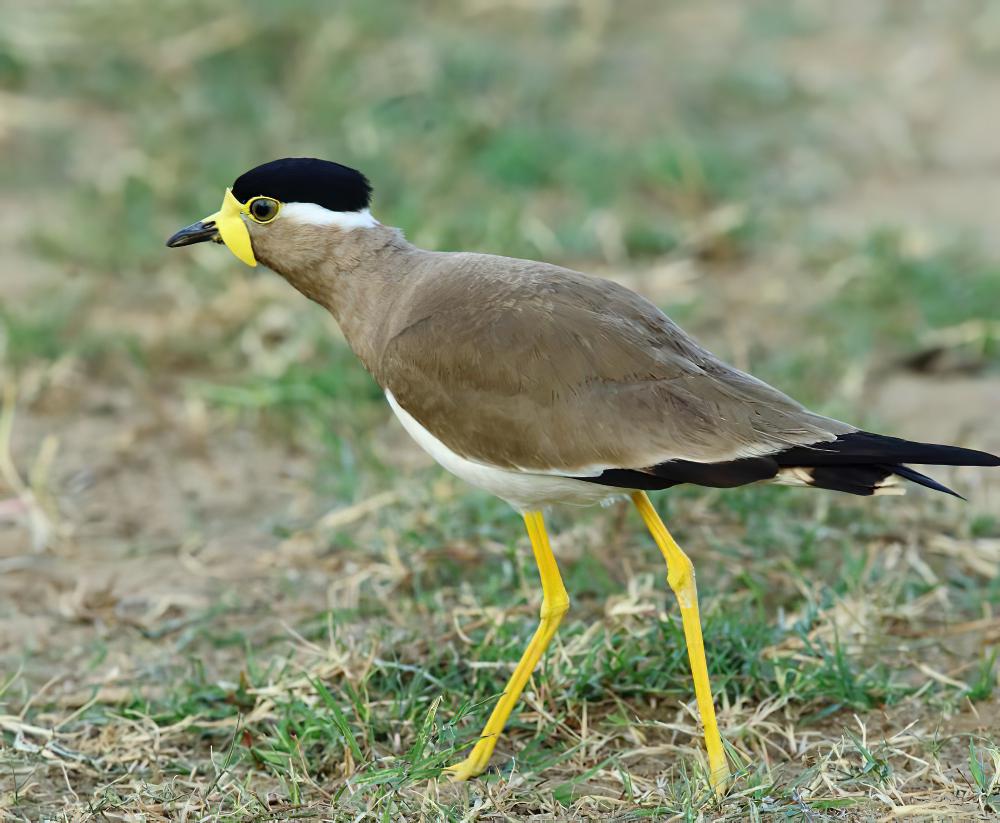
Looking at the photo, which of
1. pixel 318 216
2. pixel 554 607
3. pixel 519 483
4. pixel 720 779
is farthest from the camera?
pixel 318 216

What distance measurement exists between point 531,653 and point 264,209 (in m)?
1.32

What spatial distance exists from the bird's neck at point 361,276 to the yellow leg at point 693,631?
78cm

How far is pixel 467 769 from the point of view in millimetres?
3420

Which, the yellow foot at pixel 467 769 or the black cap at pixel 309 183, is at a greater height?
the black cap at pixel 309 183

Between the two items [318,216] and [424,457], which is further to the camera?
[424,457]

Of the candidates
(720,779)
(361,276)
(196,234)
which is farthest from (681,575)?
(196,234)

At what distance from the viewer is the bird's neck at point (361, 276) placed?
11.7 ft

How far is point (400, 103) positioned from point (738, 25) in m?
2.61

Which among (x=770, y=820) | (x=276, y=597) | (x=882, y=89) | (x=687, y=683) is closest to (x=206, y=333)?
(x=276, y=597)

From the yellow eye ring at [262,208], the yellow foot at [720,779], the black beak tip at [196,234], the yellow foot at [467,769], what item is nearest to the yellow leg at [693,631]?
the yellow foot at [720,779]

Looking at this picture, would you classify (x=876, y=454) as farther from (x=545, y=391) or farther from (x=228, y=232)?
(x=228, y=232)

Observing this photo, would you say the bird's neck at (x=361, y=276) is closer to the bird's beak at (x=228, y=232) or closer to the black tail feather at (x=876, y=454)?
the bird's beak at (x=228, y=232)

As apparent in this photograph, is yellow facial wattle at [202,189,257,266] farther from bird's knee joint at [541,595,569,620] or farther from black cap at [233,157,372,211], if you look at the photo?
bird's knee joint at [541,595,569,620]

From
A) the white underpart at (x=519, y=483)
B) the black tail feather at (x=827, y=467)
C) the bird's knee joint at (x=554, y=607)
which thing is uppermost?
the black tail feather at (x=827, y=467)
